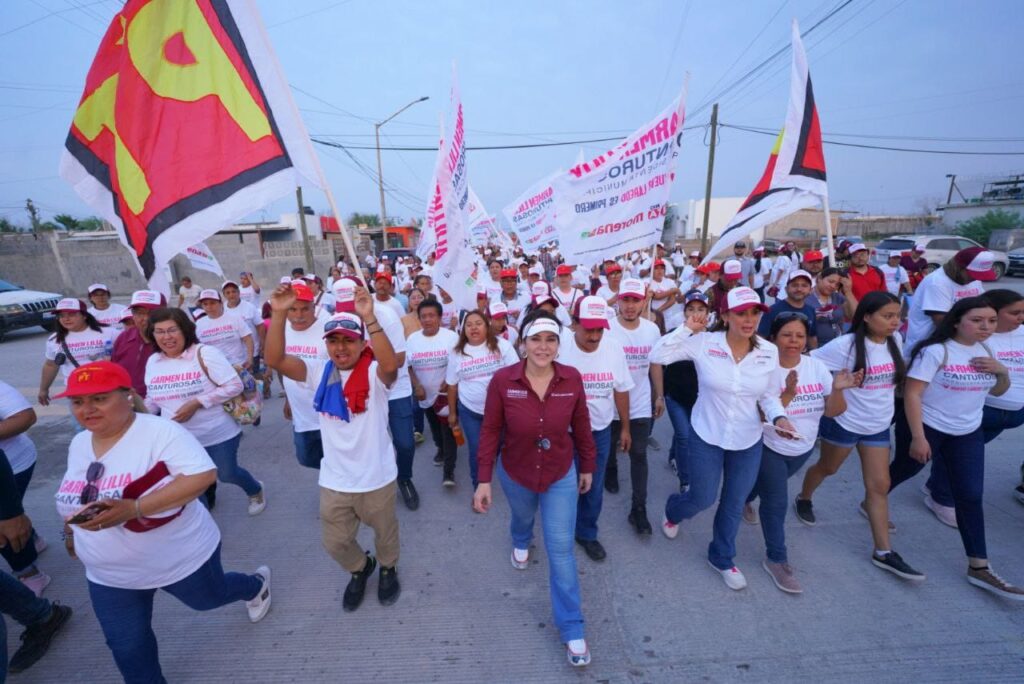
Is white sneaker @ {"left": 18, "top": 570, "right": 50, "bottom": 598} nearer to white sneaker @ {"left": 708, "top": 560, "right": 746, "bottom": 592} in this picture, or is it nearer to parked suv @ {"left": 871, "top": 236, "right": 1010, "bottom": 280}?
white sneaker @ {"left": 708, "top": 560, "right": 746, "bottom": 592}

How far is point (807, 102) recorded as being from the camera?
14.8 ft

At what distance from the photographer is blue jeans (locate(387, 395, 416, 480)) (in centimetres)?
380

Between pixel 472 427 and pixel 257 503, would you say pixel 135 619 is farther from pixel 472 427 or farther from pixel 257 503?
pixel 472 427

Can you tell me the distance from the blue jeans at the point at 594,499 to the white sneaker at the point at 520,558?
44 cm

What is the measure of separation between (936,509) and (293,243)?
24314 mm

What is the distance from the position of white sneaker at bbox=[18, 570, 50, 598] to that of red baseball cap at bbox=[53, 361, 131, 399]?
2.26m

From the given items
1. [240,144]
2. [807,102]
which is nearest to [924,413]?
[807,102]

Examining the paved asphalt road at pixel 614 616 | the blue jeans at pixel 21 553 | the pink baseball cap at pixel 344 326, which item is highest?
the pink baseball cap at pixel 344 326

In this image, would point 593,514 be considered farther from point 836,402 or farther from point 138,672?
point 138,672

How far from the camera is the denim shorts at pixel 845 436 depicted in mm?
2951

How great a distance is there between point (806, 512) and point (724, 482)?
1219mm

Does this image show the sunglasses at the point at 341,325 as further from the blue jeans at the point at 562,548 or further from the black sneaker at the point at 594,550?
the black sneaker at the point at 594,550

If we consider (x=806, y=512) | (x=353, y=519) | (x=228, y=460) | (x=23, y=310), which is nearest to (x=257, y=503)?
(x=228, y=460)

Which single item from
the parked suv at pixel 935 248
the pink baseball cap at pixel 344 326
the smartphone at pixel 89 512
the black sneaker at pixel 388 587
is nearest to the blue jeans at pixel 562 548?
the black sneaker at pixel 388 587
